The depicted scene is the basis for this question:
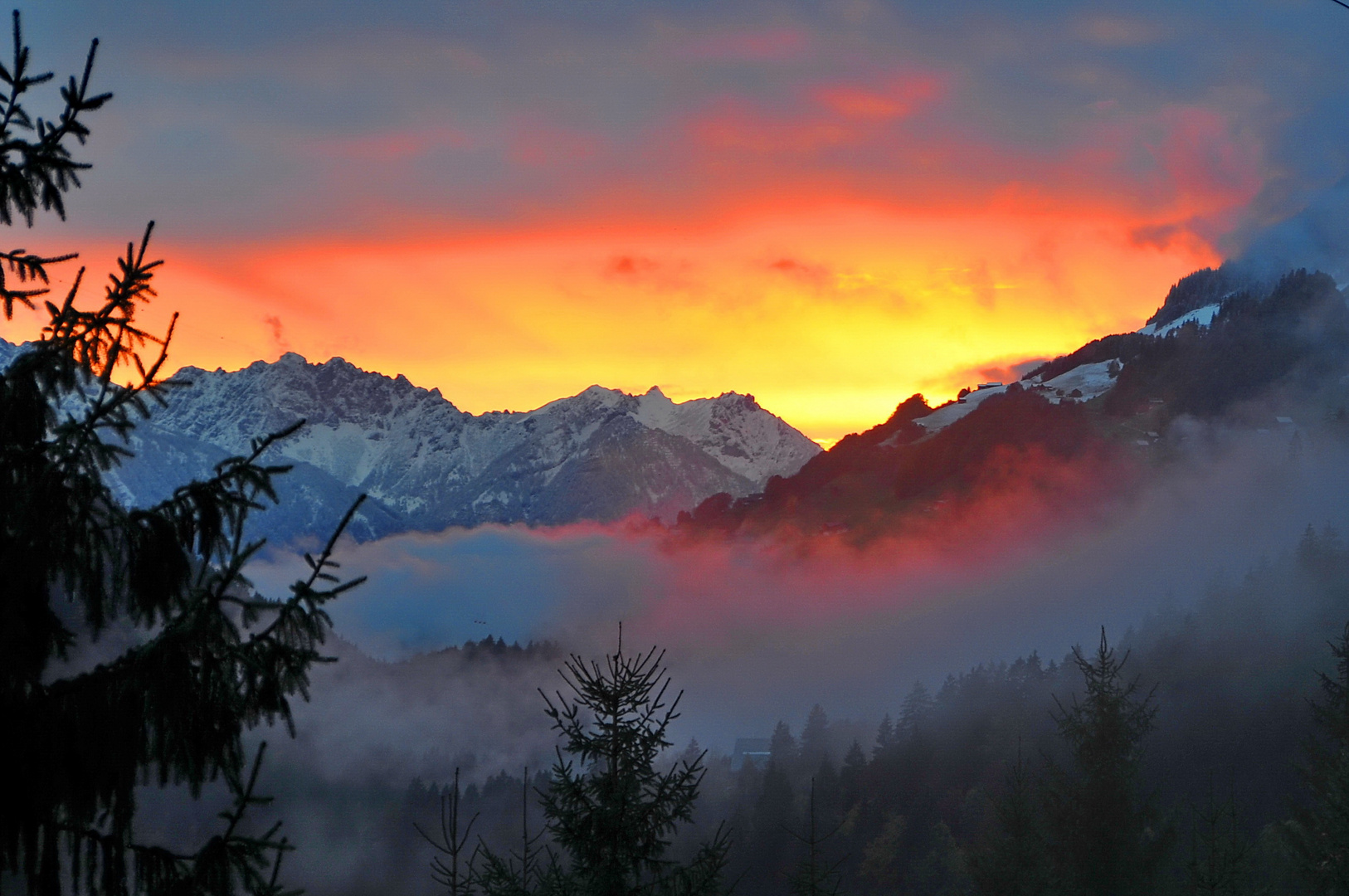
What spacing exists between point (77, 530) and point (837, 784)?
163529 millimetres

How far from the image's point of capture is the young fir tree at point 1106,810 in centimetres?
3309

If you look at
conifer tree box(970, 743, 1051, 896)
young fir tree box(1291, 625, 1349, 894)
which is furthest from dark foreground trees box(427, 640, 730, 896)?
conifer tree box(970, 743, 1051, 896)

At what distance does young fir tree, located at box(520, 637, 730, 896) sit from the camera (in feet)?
58.4

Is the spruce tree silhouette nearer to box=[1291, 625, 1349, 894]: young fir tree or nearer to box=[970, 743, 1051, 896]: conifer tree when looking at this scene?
box=[1291, 625, 1349, 894]: young fir tree

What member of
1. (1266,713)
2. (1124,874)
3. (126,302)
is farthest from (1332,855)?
(1266,713)

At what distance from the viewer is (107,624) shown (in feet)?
28.4

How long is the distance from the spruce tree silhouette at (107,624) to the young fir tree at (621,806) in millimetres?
9230

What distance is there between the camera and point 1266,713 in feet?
494

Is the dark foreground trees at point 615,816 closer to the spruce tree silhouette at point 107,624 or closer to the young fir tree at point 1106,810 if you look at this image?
the spruce tree silhouette at point 107,624

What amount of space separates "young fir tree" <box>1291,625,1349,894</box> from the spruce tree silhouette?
26561 mm

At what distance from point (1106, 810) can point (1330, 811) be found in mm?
5914

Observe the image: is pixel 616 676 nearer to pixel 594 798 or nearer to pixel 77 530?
pixel 594 798

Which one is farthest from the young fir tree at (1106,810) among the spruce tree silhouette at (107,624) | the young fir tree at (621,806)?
the spruce tree silhouette at (107,624)

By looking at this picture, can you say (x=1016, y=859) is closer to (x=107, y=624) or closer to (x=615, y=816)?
(x=615, y=816)
